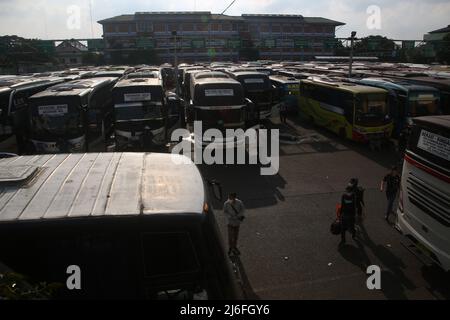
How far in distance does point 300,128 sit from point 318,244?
1482cm

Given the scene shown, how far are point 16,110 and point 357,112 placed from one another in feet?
55.5

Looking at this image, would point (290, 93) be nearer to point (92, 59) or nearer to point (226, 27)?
point (92, 59)

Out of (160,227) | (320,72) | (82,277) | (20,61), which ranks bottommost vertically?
(82,277)

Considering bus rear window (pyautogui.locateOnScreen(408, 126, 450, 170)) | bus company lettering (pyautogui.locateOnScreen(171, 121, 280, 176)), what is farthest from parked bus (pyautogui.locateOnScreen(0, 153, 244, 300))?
bus company lettering (pyautogui.locateOnScreen(171, 121, 280, 176))

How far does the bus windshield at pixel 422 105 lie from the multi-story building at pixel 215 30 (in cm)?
5786

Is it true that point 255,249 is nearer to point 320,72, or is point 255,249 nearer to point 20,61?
point 320,72

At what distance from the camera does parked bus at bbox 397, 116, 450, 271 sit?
6.77 metres

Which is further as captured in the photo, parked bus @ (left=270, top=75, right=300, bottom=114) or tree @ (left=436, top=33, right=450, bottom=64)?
tree @ (left=436, top=33, right=450, bottom=64)

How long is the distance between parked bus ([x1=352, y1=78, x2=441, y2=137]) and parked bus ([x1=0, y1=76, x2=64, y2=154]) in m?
16.9

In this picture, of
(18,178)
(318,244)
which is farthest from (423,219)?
(18,178)

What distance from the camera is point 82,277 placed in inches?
130

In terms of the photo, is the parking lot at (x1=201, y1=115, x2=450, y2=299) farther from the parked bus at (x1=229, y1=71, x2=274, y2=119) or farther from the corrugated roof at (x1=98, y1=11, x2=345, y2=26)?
the corrugated roof at (x1=98, y1=11, x2=345, y2=26)

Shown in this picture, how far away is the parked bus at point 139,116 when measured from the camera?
15836 millimetres

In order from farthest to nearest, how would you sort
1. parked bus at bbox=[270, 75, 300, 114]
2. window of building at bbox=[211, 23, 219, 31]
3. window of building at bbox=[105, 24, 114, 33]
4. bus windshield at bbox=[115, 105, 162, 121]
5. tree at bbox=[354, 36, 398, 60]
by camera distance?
window of building at bbox=[211, 23, 219, 31]
window of building at bbox=[105, 24, 114, 33]
tree at bbox=[354, 36, 398, 60]
parked bus at bbox=[270, 75, 300, 114]
bus windshield at bbox=[115, 105, 162, 121]
